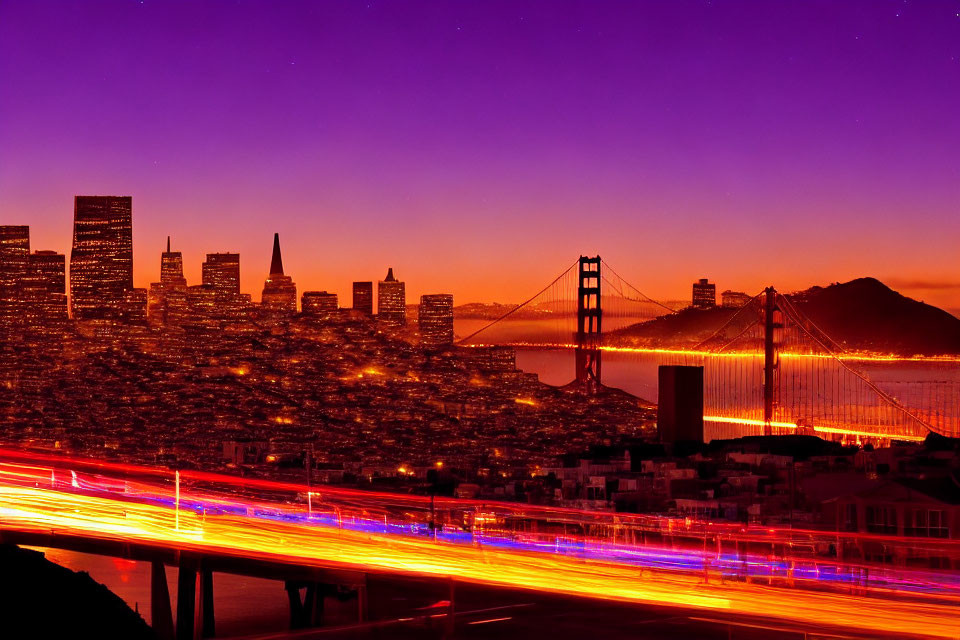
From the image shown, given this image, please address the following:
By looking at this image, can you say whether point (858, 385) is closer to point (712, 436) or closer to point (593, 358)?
point (593, 358)

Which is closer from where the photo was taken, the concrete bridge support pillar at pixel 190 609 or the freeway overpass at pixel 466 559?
the freeway overpass at pixel 466 559

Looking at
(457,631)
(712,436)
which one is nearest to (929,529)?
(457,631)

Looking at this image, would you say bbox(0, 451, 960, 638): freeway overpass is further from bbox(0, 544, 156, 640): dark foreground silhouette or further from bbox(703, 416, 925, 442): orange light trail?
bbox(703, 416, 925, 442): orange light trail

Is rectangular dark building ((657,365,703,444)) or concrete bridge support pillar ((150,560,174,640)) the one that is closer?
concrete bridge support pillar ((150,560,174,640))

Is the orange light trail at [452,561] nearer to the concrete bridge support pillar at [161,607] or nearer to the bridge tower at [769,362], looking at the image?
the concrete bridge support pillar at [161,607]

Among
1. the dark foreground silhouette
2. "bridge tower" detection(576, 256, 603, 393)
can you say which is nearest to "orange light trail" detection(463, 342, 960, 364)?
"bridge tower" detection(576, 256, 603, 393)

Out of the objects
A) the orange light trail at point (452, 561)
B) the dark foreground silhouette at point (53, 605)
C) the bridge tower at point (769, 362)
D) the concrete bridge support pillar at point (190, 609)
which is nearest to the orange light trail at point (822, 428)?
the bridge tower at point (769, 362)
